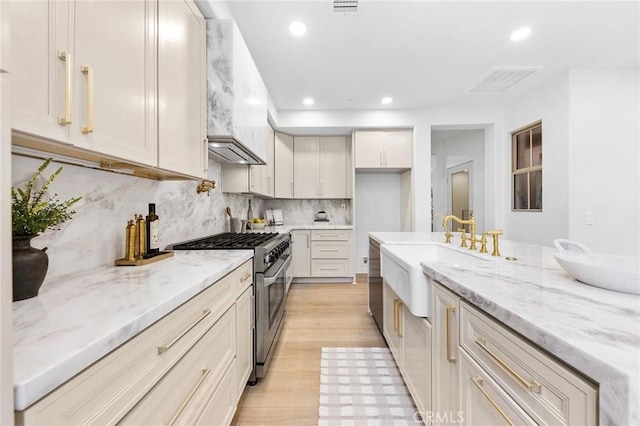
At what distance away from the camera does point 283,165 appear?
178 inches

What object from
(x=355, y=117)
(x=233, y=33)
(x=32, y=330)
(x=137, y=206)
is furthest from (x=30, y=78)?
(x=355, y=117)

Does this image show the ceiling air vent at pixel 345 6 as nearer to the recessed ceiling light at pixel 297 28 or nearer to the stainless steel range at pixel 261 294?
the recessed ceiling light at pixel 297 28

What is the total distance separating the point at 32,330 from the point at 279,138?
4.15 m

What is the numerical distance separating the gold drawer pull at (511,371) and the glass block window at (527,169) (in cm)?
358

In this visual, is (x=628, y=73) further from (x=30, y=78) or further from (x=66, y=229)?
(x=66, y=229)

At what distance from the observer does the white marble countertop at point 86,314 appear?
474 mm

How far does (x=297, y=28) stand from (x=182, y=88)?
1.36m

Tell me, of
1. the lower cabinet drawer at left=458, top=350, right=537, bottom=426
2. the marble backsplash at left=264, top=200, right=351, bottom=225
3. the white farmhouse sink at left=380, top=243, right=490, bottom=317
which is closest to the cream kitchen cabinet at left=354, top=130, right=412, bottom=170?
the marble backsplash at left=264, top=200, right=351, bottom=225

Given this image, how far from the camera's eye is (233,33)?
1.82 m

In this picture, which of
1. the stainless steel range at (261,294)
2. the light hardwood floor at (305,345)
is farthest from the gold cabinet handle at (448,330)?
the stainless steel range at (261,294)

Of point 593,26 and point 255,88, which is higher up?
point 593,26

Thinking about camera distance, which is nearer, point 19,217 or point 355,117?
point 19,217

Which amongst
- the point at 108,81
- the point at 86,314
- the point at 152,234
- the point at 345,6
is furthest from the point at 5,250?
the point at 345,6

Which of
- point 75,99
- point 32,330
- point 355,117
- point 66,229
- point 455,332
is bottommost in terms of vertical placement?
point 455,332
